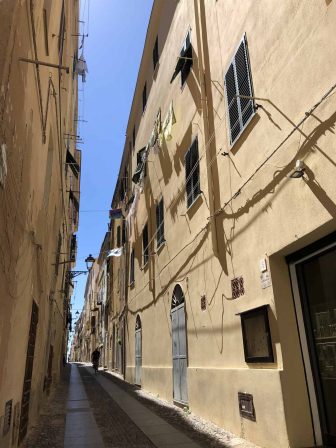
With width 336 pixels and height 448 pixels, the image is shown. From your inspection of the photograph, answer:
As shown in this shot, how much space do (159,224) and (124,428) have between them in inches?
268

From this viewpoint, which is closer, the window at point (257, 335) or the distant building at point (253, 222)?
the distant building at point (253, 222)

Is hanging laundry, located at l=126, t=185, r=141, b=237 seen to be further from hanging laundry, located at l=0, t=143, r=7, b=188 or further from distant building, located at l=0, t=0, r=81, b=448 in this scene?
hanging laundry, located at l=0, t=143, r=7, b=188

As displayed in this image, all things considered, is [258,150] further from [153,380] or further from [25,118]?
[153,380]

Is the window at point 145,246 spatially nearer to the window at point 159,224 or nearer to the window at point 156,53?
the window at point 159,224

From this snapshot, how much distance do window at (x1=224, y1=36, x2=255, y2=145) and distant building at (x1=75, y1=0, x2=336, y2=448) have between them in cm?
4

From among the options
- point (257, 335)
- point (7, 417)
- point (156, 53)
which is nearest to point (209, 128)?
point (257, 335)

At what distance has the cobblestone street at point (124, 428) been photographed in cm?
660

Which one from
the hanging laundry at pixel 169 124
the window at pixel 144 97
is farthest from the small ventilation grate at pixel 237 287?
the window at pixel 144 97

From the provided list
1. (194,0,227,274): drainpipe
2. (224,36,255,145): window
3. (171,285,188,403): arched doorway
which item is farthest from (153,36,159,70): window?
(171,285,188,403): arched doorway

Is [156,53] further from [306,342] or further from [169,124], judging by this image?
[306,342]

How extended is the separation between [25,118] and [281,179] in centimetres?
340

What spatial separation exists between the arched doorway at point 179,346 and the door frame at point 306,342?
457cm

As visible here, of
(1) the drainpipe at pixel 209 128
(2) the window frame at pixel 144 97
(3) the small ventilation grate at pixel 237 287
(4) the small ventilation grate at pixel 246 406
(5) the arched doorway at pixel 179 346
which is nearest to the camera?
(4) the small ventilation grate at pixel 246 406

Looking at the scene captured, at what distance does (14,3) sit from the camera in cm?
390
